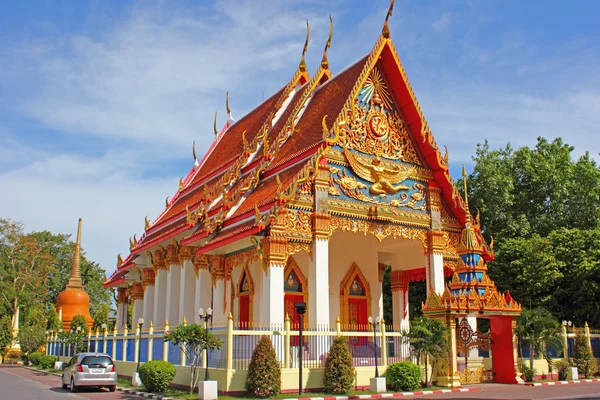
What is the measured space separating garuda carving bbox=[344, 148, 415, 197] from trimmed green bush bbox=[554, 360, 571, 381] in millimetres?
6192

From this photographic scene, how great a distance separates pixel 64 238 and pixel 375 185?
40994 millimetres

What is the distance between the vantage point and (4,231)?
39.4 metres

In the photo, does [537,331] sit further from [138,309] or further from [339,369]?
[138,309]

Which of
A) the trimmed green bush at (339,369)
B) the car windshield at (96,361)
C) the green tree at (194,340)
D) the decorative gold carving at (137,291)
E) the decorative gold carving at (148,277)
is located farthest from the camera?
the decorative gold carving at (137,291)

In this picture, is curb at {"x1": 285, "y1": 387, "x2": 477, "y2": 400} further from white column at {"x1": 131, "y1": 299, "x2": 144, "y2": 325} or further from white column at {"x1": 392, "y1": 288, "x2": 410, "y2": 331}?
white column at {"x1": 131, "y1": 299, "x2": 144, "y2": 325}

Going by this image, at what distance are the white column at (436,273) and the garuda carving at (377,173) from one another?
6.98ft

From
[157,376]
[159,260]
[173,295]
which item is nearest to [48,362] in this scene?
[159,260]

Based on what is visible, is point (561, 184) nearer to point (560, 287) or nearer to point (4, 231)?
point (560, 287)

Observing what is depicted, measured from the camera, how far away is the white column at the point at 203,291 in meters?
17.7

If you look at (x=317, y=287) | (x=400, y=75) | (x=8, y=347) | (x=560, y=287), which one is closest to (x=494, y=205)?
(x=560, y=287)

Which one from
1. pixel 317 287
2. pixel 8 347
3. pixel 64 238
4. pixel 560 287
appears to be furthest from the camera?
pixel 64 238

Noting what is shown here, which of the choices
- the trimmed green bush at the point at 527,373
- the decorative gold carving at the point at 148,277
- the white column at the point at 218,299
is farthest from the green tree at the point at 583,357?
the decorative gold carving at the point at 148,277

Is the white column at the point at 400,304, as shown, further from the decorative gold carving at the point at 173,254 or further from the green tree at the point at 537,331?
the decorative gold carving at the point at 173,254

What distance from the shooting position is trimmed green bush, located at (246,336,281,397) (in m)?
11.8
